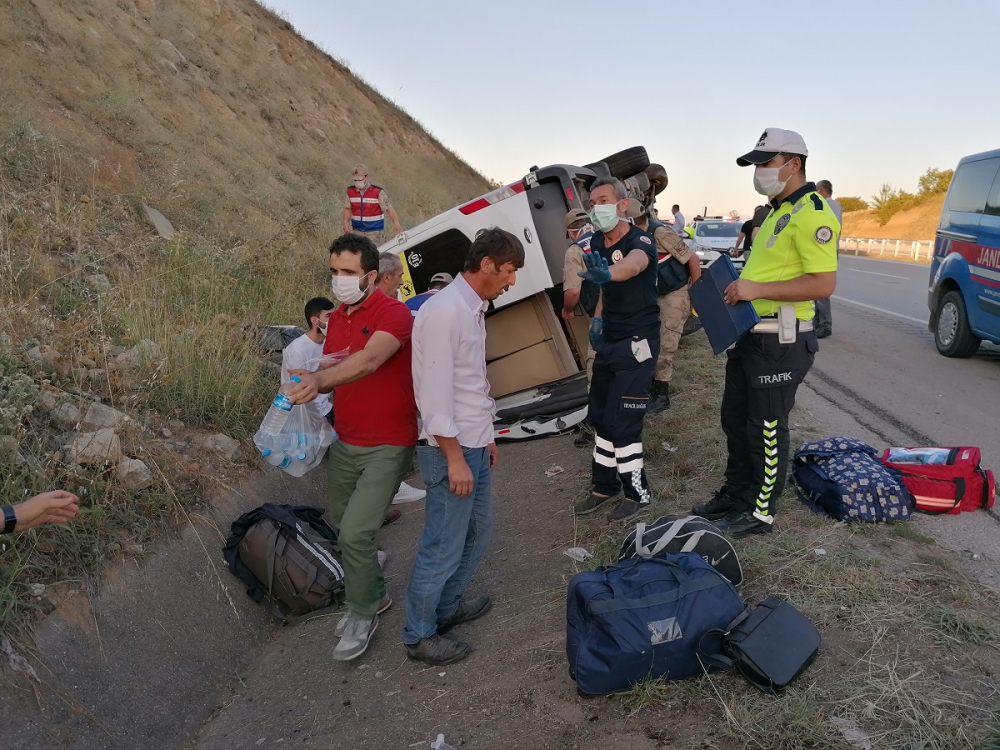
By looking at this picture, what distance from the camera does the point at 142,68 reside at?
1499 centimetres

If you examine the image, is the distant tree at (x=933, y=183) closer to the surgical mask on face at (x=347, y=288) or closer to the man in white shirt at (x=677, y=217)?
the man in white shirt at (x=677, y=217)

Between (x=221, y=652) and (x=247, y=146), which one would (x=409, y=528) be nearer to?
(x=221, y=652)

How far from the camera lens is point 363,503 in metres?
3.26

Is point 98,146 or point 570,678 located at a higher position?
point 98,146

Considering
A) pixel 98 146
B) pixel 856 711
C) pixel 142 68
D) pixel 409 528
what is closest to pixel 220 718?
pixel 409 528

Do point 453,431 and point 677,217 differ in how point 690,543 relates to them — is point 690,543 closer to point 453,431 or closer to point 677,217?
point 453,431

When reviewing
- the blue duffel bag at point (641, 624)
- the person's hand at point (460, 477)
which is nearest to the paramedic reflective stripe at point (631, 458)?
the blue duffel bag at point (641, 624)

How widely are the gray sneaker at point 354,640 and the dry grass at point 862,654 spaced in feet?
4.02

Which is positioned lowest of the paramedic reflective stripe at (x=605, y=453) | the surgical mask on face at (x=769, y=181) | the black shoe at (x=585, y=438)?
the black shoe at (x=585, y=438)

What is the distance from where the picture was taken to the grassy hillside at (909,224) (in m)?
46.7

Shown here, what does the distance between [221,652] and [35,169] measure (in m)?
6.11

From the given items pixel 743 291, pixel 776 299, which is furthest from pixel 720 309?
pixel 776 299

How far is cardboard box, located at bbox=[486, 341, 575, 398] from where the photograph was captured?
6848 mm

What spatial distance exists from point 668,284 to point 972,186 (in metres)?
5.57
